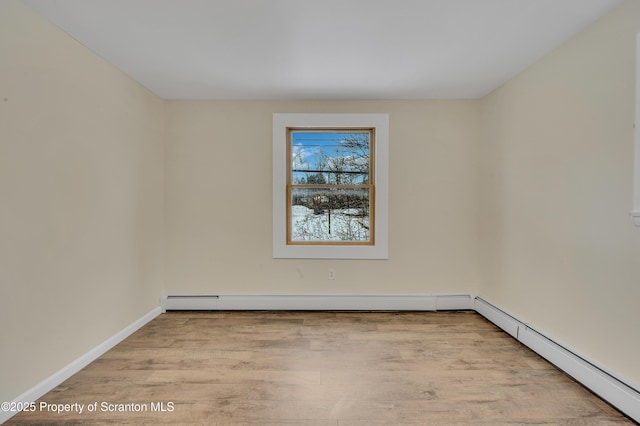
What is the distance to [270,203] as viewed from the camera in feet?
11.3

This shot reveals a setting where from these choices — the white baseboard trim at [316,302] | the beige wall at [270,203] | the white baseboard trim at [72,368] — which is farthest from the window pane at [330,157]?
the white baseboard trim at [72,368]

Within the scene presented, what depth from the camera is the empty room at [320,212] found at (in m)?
1.81

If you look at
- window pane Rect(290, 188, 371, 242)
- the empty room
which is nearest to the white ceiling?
the empty room

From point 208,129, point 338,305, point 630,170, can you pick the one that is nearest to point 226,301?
point 338,305

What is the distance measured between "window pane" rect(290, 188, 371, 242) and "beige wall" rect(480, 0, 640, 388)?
139cm

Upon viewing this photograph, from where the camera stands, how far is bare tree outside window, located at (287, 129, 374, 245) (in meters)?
3.54

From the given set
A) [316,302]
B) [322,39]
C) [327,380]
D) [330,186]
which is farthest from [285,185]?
[327,380]

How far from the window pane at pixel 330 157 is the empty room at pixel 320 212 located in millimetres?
25

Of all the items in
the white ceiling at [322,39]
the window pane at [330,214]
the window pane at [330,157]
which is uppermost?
the white ceiling at [322,39]

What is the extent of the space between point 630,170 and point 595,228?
0.41 meters

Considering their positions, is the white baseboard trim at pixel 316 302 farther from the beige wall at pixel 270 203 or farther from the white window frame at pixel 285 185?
the white window frame at pixel 285 185

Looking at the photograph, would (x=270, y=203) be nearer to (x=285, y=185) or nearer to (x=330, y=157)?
(x=285, y=185)

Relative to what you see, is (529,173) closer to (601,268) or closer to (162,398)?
(601,268)

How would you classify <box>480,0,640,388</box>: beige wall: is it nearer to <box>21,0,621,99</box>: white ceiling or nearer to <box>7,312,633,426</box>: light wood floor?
<box>21,0,621,99</box>: white ceiling
